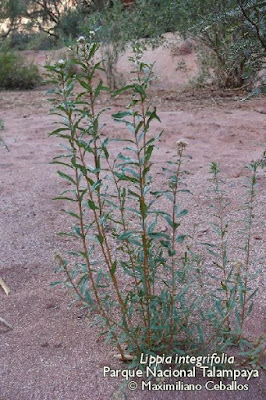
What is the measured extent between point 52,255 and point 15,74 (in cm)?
918

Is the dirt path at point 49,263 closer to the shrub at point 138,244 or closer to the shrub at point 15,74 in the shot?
the shrub at point 138,244

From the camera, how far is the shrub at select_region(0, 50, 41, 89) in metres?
10.9

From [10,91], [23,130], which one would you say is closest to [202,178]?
[23,130]

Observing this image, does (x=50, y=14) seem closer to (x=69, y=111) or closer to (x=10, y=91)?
(x=10, y=91)

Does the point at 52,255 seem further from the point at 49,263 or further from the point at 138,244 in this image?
the point at 138,244

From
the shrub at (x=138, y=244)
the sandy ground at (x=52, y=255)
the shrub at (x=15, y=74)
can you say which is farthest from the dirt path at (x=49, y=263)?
the shrub at (x=15, y=74)

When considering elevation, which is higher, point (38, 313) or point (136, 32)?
point (136, 32)

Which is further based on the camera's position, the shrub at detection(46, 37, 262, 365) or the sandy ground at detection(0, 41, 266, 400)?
the sandy ground at detection(0, 41, 266, 400)

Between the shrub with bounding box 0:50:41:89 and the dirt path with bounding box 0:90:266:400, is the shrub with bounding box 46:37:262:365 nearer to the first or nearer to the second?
the dirt path with bounding box 0:90:266:400

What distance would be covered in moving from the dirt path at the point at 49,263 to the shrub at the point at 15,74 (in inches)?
199

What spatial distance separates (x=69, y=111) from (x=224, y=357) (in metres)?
0.93

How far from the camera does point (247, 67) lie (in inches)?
80.3

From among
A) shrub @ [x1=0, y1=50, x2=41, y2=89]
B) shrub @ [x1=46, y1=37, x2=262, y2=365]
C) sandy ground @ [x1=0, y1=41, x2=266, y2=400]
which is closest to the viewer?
shrub @ [x1=46, y1=37, x2=262, y2=365]

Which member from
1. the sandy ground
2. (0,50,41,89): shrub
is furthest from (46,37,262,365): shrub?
(0,50,41,89): shrub
